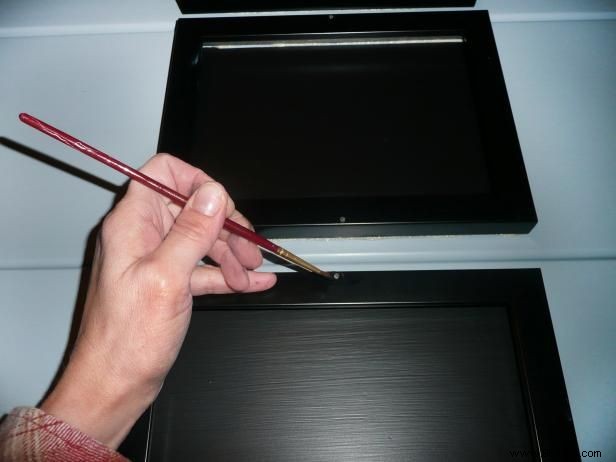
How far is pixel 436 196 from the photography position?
586 mm

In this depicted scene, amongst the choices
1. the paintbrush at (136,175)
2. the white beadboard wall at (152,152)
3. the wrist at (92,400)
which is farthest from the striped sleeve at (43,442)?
the paintbrush at (136,175)

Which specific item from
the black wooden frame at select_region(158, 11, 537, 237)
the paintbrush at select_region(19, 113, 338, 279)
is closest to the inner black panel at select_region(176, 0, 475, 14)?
the black wooden frame at select_region(158, 11, 537, 237)

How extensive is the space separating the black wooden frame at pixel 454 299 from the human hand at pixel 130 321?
6 cm

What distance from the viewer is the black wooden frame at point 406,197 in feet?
1.88

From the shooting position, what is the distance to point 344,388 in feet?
1.76

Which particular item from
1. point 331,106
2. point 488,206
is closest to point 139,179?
point 331,106

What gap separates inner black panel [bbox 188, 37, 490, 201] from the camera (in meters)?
0.61

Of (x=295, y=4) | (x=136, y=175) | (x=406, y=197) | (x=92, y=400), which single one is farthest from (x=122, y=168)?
(x=295, y=4)

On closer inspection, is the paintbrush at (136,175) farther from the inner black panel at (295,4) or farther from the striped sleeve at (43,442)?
the inner black panel at (295,4)

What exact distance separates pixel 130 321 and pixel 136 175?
0.55ft

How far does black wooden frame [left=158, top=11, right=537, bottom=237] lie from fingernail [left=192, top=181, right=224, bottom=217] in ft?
0.36

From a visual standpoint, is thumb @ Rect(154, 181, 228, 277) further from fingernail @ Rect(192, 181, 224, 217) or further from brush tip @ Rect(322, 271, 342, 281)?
brush tip @ Rect(322, 271, 342, 281)

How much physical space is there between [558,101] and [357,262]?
45cm

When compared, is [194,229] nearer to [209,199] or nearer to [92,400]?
[209,199]
